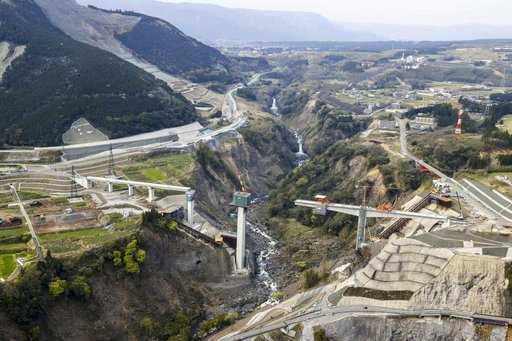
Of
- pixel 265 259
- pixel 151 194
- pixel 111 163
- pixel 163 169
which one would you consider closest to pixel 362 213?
pixel 265 259

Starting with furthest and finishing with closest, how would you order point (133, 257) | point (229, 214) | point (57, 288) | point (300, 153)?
point (300, 153) < point (229, 214) < point (133, 257) < point (57, 288)

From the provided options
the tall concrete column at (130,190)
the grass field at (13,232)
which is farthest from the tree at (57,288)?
the tall concrete column at (130,190)

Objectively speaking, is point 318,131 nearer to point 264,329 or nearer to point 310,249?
point 310,249

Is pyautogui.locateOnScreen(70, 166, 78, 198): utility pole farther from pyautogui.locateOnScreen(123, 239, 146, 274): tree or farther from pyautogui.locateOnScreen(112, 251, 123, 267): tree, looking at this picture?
pyautogui.locateOnScreen(112, 251, 123, 267): tree

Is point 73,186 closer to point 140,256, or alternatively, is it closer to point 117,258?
point 140,256

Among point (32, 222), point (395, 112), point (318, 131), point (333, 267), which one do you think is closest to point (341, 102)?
point (318, 131)

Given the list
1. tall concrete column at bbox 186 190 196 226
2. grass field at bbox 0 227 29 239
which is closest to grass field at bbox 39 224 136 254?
grass field at bbox 0 227 29 239

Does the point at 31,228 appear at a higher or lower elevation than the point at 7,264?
higher
